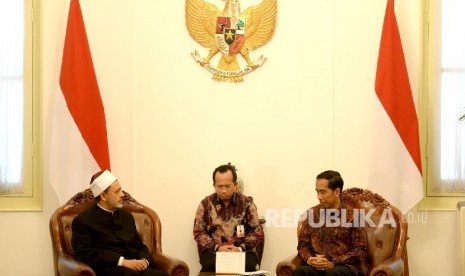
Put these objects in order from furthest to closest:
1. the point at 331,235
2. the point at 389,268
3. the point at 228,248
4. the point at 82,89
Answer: the point at 82,89 < the point at 228,248 < the point at 331,235 < the point at 389,268

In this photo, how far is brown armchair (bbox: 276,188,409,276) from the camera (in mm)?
4961

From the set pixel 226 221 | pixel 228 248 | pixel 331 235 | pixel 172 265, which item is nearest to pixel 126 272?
pixel 172 265

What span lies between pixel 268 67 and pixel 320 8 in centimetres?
72

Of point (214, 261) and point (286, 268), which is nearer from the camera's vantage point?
point (286, 268)

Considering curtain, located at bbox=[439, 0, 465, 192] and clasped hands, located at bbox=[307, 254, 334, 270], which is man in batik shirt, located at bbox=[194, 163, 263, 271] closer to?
clasped hands, located at bbox=[307, 254, 334, 270]

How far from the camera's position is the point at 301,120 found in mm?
6184

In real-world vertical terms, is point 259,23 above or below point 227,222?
above

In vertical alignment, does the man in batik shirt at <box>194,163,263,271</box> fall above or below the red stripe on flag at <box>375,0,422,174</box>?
below

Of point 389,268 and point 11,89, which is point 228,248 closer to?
point 389,268

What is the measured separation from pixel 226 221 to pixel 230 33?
1.79m

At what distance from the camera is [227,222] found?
5.61 meters

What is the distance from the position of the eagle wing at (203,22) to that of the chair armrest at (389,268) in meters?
2.61

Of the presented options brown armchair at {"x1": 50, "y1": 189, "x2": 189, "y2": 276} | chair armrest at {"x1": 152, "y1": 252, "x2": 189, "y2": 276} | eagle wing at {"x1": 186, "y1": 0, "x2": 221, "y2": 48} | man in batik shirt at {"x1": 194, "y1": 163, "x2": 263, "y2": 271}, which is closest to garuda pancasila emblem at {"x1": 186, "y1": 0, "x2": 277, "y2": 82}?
eagle wing at {"x1": 186, "y1": 0, "x2": 221, "y2": 48}

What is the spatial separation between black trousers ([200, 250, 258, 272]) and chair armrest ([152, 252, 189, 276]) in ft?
1.34
